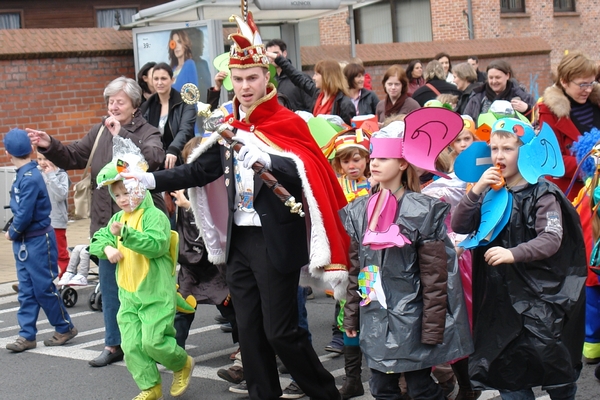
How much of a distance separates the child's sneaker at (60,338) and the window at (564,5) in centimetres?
2367

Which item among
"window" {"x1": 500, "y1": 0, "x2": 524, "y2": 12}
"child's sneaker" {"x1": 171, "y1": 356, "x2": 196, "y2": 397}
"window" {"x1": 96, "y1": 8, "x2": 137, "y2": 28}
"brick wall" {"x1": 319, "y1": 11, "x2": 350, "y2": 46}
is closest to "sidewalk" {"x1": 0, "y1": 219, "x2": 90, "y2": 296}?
"child's sneaker" {"x1": 171, "y1": 356, "x2": 196, "y2": 397}

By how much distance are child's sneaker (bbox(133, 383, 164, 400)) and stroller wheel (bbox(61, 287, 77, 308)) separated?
11.7ft

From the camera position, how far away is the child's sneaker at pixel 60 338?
289 inches

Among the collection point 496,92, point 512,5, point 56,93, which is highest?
point 512,5

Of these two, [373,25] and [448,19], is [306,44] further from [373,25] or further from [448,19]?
[373,25]

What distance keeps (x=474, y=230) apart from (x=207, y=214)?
170cm

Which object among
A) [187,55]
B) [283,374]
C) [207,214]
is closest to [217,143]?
[207,214]

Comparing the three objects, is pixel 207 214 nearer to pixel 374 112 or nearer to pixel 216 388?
pixel 216 388

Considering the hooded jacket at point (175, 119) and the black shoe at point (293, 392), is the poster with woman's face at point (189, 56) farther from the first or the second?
the black shoe at point (293, 392)

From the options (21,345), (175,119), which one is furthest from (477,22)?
(21,345)

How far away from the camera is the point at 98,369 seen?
6613mm

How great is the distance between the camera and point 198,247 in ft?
21.0

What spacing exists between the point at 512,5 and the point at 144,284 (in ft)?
76.3

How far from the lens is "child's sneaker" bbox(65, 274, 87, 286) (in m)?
8.86
